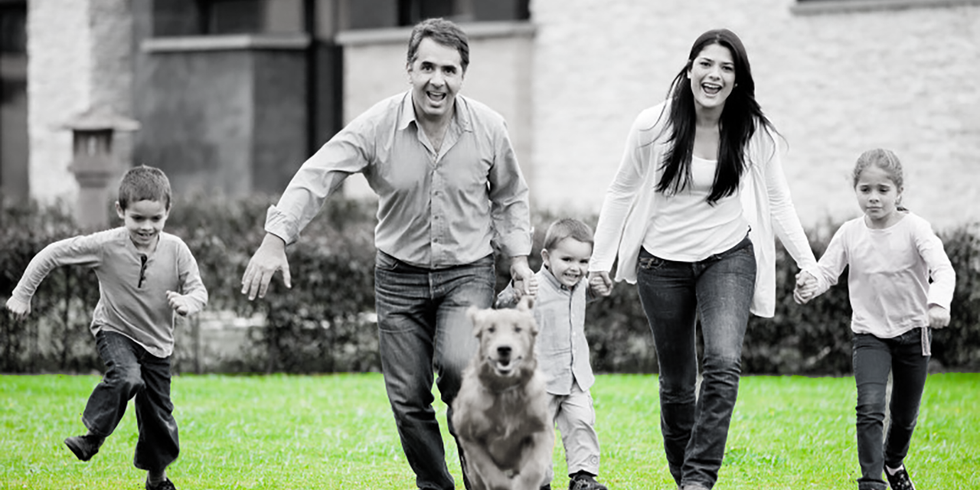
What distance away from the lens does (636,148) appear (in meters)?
6.23

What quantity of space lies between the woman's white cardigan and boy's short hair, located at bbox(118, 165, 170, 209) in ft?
6.95

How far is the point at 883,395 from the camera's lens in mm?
6273

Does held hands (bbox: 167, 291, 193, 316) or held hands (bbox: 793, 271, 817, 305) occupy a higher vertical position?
held hands (bbox: 793, 271, 817, 305)

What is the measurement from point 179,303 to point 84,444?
83 cm

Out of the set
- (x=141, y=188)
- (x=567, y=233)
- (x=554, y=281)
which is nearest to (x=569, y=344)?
(x=554, y=281)

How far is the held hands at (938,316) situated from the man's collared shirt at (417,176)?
74.8 inches

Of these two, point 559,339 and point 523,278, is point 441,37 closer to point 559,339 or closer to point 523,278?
point 523,278

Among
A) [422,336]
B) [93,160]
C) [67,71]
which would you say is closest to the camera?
[422,336]

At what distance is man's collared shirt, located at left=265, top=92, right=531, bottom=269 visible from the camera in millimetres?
5613

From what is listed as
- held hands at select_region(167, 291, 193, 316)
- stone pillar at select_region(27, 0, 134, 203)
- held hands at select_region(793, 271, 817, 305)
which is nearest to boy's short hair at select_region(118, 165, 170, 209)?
held hands at select_region(167, 291, 193, 316)

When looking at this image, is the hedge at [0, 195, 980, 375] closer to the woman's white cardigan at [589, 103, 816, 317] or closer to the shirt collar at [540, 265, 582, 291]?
the shirt collar at [540, 265, 582, 291]

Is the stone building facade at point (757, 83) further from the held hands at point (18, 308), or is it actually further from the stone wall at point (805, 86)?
the held hands at point (18, 308)

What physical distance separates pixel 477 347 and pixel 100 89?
17.5 m

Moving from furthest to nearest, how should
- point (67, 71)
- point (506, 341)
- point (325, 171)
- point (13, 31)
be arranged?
1. point (13, 31)
2. point (67, 71)
3. point (325, 171)
4. point (506, 341)
